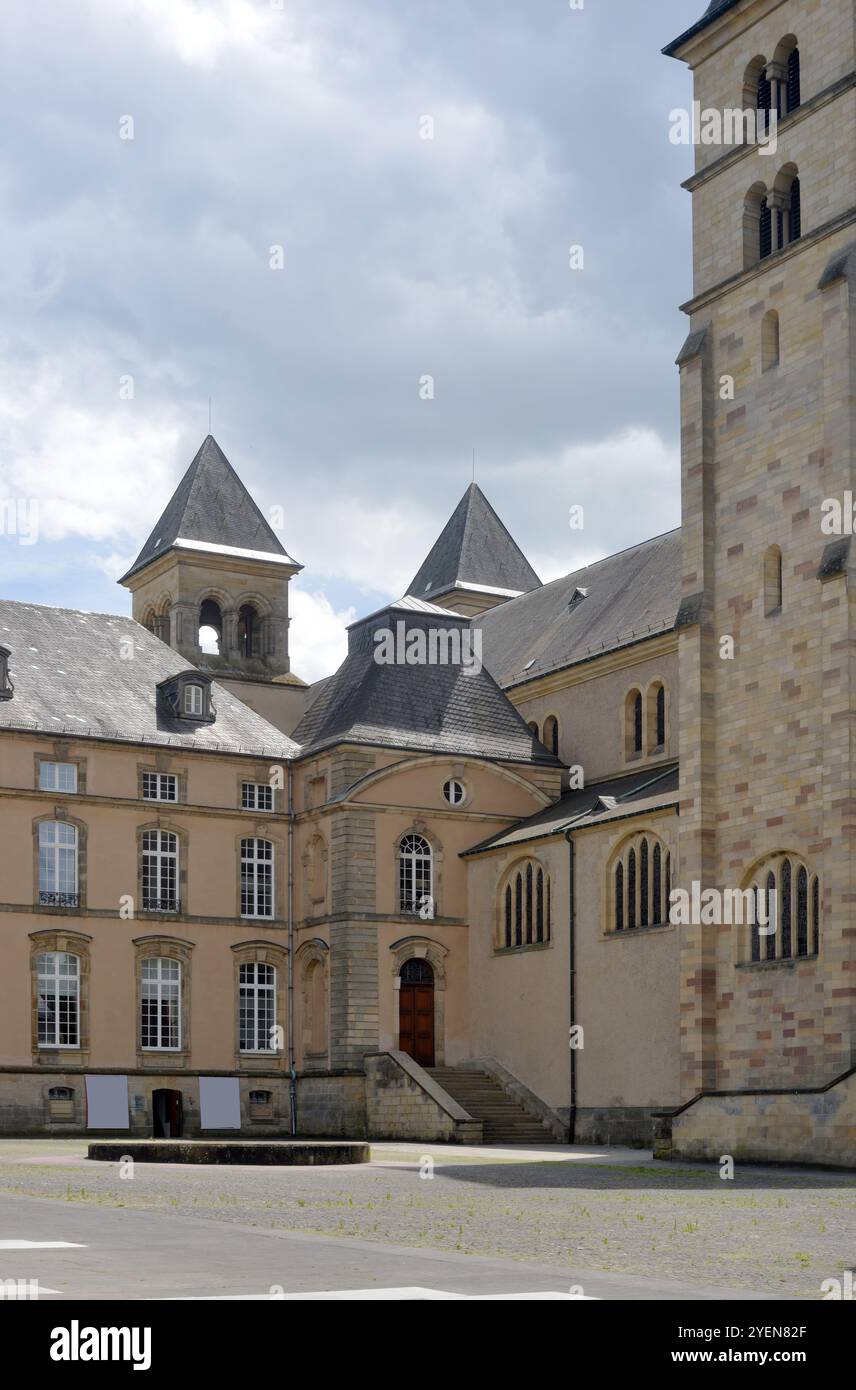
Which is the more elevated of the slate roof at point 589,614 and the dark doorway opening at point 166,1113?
the slate roof at point 589,614

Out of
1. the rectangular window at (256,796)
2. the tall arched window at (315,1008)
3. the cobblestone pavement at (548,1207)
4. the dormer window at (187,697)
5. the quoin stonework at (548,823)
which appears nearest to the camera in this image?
the cobblestone pavement at (548,1207)

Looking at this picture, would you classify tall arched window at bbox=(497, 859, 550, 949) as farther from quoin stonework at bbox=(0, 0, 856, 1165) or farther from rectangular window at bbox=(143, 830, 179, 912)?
rectangular window at bbox=(143, 830, 179, 912)

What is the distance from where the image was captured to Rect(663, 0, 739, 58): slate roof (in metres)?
40.0

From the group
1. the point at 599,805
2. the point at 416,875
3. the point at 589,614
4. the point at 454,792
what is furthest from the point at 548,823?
the point at 589,614

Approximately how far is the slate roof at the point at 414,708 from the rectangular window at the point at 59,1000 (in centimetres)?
889

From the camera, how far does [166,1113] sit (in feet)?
160

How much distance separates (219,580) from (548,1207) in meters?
49.9

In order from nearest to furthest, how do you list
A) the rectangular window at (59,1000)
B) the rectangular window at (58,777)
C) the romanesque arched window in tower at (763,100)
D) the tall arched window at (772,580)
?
the tall arched window at (772,580), the romanesque arched window in tower at (763,100), the rectangular window at (59,1000), the rectangular window at (58,777)

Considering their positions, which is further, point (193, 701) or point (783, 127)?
point (193, 701)

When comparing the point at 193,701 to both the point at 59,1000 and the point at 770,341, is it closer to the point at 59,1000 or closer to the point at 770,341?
the point at 59,1000

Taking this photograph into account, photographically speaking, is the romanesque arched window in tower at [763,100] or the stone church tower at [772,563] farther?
the romanesque arched window in tower at [763,100]

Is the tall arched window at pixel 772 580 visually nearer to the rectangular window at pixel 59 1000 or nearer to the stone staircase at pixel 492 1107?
the stone staircase at pixel 492 1107

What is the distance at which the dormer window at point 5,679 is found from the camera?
48.8 m

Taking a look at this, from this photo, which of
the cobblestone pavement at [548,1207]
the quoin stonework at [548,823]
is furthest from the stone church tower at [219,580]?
the cobblestone pavement at [548,1207]
